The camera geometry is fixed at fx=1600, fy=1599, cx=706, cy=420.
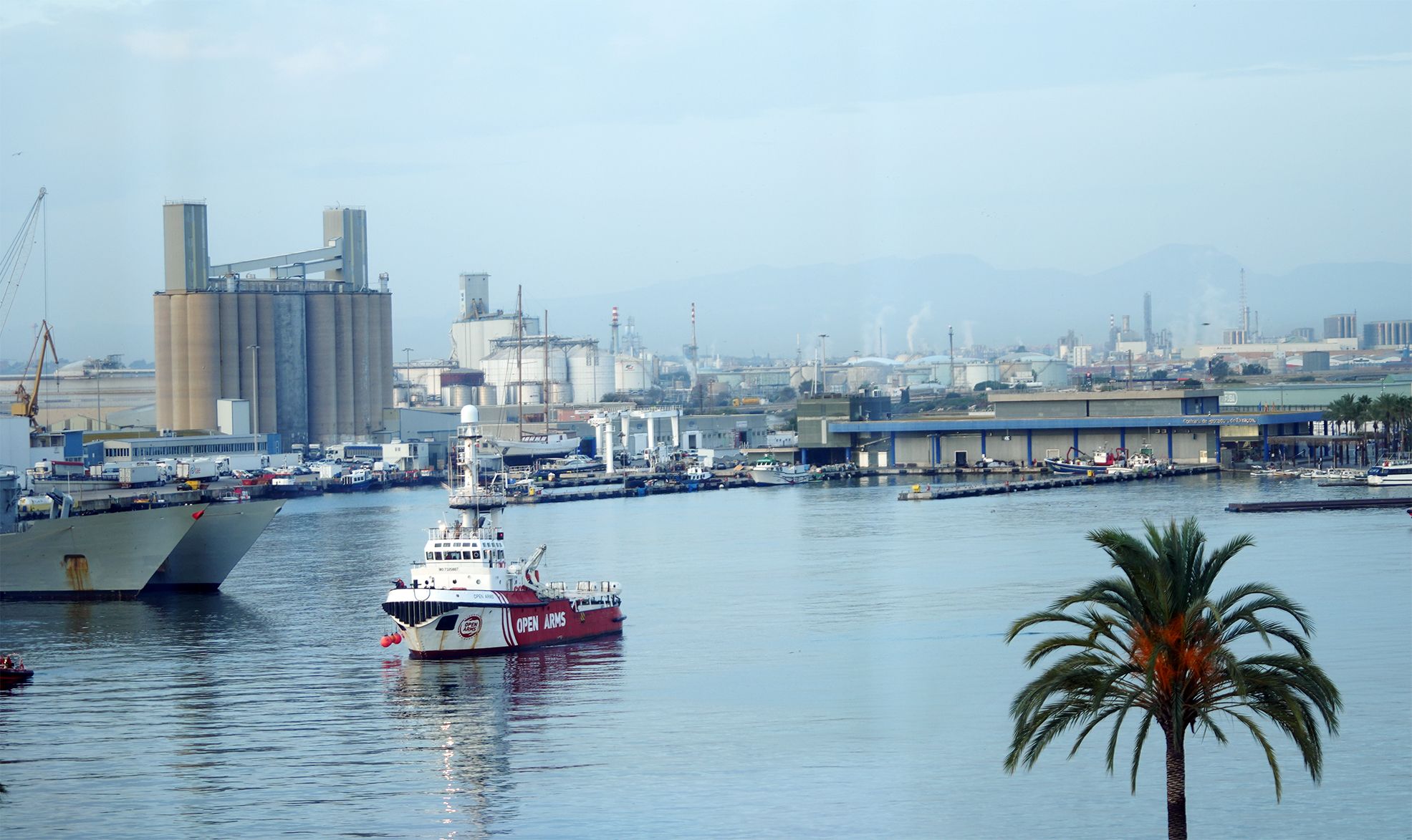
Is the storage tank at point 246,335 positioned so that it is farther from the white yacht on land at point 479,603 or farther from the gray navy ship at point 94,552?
the white yacht on land at point 479,603

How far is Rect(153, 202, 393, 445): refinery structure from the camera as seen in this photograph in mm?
46156

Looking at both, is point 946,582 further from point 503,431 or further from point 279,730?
point 503,431

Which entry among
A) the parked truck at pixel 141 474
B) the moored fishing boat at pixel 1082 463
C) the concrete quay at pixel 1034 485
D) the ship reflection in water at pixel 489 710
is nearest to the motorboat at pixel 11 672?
the ship reflection in water at pixel 489 710

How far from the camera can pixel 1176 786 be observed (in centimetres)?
586

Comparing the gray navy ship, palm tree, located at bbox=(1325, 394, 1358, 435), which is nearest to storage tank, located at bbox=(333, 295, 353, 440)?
palm tree, located at bbox=(1325, 394, 1358, 435)

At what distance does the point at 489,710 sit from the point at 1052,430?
93.7ft

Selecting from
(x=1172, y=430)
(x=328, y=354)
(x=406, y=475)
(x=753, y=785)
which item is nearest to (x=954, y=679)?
(x=753, y=785)

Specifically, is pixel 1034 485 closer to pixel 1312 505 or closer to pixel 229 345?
pixel 1312 505

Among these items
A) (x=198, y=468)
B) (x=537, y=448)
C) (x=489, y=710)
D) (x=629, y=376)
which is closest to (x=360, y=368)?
(x=537, y=448)

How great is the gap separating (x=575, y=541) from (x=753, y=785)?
15.1 m

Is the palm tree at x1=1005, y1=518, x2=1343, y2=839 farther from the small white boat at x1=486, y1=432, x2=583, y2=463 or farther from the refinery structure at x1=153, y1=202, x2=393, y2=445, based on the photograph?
the refinery structure at x1=153, y1=202, x2=393, y2=445

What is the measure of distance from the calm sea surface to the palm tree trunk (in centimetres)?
191

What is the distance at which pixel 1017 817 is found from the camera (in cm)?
806

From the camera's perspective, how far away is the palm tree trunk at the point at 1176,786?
580cm
